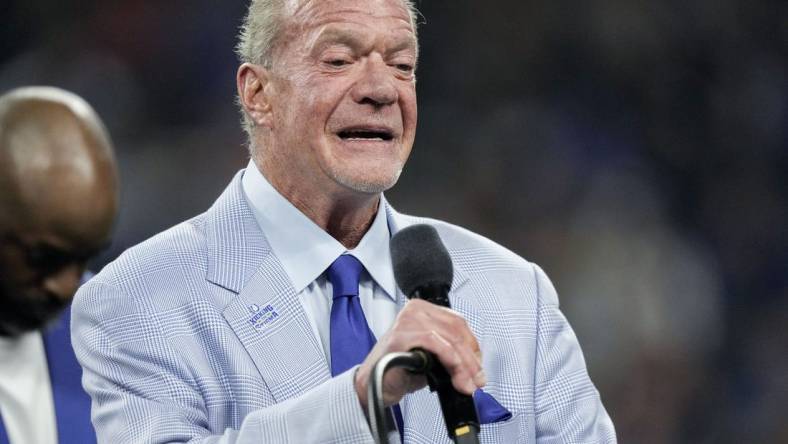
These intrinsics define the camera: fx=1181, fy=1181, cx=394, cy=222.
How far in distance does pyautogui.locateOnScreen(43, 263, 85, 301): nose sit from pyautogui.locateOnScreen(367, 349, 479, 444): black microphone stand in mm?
440

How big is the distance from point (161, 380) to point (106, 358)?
0.25 ft

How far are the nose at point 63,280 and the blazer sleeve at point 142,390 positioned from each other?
26.1 inches

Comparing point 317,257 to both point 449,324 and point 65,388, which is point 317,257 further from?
point 65,388

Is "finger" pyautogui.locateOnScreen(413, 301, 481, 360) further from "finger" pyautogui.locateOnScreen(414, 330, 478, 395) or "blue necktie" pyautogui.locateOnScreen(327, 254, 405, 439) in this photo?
"blue necktie" pyautogui.locateOnScreen(327, 254, 405, 439)

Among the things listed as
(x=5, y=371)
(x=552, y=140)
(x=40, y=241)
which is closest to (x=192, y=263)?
(x=5, y=371)

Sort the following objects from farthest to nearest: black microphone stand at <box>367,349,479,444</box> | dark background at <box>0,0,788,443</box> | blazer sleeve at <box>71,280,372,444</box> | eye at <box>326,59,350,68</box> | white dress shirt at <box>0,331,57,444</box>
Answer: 1. dark background at <box>0,0,788,443</box>
2. eye at <box>326,59,350,68</box>
3. blazer sleeve at <box>71,280,372,444</box>
4. black microphone stand at <box>367,349,479,444</box>
5. white dress shirt at <box>0,331,57,444</box>

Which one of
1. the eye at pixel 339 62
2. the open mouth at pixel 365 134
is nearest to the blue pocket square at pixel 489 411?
the open mouth at pixel 365 134

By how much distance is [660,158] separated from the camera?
3404 mm

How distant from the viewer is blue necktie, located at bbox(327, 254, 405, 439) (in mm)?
1444

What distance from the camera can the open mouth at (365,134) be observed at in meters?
1.60

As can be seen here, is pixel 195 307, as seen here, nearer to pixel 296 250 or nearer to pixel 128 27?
pixel 296 250

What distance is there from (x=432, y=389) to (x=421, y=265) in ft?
0.48

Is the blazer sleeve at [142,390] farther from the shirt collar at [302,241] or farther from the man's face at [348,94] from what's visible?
the man's face at [348,94]

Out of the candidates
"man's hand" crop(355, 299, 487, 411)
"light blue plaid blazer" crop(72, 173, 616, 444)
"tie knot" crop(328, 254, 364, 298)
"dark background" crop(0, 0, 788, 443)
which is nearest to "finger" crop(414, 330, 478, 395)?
"man's hand" crop(355, 299, 487, 411)
